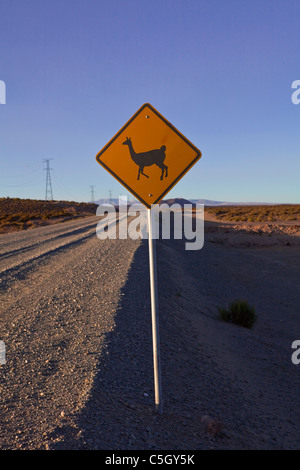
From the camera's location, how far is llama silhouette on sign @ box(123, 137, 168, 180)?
434 cm

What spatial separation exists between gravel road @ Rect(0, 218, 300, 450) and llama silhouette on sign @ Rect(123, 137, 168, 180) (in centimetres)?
272

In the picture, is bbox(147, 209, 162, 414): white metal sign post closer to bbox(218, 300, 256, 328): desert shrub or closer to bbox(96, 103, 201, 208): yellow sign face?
bbox(96, 103, 201, 208): yellow sign face

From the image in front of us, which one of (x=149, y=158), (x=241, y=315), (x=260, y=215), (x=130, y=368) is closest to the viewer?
(x=149, y=158)

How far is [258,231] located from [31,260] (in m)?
29.1

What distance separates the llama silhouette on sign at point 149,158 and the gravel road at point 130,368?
2725 mm

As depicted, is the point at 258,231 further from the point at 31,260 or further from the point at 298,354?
the point at 298,354

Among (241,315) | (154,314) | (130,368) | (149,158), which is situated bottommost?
(241,315)

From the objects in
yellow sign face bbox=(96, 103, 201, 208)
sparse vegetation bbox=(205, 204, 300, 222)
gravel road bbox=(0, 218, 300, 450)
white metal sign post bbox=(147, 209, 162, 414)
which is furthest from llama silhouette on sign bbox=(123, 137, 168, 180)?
sparse vegetation bbox=(205, 204, 300, 222)

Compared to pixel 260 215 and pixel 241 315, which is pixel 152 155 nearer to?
pixel 241 315

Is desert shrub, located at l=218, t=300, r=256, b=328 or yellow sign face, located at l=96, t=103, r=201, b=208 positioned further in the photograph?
desert shrub, located at l=218, t=300, r=256, b=328

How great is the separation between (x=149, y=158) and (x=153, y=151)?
0.29 ft

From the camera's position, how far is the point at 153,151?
14.4 ft

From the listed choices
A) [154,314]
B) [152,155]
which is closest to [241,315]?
[154,314]
